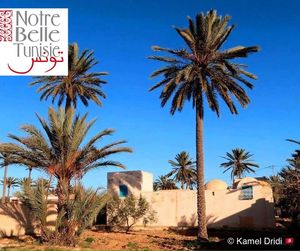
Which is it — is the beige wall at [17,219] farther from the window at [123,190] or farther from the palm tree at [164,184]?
the palm tree at [164,184]

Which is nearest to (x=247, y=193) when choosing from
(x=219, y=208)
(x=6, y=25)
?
(x=219, y=208)

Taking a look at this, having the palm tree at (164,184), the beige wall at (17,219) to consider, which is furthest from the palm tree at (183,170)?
the beige wall at (17,219)

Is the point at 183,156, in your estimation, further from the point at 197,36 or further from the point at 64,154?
the point at 64,154

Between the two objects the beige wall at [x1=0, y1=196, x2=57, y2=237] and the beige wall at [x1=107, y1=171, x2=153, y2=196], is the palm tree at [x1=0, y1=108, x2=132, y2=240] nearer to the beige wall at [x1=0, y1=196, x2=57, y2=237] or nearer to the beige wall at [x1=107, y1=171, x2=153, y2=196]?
the beige wall at [x1=0, y1=196, x2=57, y2=237]

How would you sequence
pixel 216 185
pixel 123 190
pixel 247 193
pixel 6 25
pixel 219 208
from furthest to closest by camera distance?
pixel 216 185 → pixel 123 190 → pixel 219 208 → pixel 247 193 → pixel 6 25

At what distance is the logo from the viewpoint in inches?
706

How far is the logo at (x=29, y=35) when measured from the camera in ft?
58.8

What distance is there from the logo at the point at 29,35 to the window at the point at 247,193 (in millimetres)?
23382

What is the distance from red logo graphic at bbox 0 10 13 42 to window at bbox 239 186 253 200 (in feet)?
81.5

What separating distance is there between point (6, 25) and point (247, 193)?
82.6 ft

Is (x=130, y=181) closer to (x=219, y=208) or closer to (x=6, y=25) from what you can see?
(x=219, y=208)

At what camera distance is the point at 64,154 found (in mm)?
23516

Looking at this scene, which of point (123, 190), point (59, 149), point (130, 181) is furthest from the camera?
point (130, 181)

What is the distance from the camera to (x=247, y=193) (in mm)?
36812
